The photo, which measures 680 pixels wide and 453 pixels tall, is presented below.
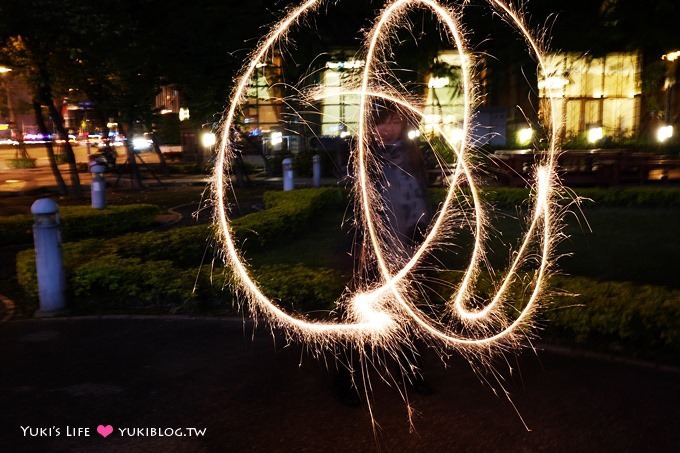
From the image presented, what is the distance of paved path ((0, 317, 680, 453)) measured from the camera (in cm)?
446

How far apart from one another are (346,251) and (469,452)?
1.85m

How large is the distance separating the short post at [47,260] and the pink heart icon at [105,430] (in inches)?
129

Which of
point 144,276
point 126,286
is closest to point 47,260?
point 126,286

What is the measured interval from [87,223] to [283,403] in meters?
9.34

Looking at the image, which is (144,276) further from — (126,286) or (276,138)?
(276,138)

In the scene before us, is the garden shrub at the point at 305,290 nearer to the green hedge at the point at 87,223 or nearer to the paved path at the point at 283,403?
the paved path at the point at 283,403

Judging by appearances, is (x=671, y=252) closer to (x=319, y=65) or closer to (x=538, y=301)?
(x=538, y=301)

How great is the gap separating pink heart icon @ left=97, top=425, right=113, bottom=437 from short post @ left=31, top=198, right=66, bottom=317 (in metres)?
3.28

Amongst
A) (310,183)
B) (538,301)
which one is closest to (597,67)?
(310,183)

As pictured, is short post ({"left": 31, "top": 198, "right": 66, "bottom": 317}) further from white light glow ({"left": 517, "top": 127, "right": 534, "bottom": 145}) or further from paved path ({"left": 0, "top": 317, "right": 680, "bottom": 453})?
white light glow ({"left": 517, "top": 127, "right": 534, "bottom": 145})

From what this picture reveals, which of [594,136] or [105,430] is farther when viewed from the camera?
[594,136]

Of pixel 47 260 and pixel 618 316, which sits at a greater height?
pixel 47 260

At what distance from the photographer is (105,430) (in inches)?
182

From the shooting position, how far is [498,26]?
51.4ft
